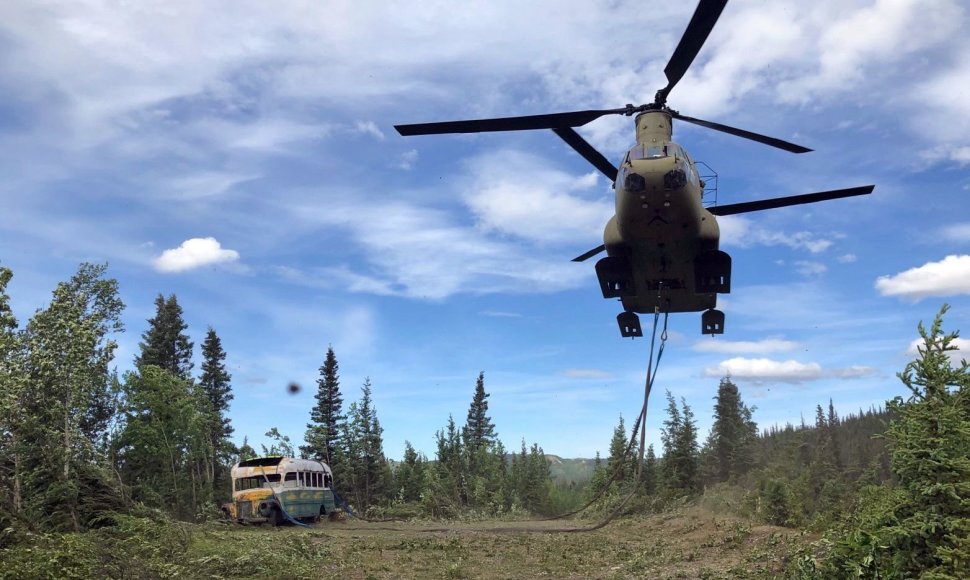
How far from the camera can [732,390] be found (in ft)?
186

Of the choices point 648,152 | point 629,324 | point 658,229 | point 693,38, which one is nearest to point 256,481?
point 629,324

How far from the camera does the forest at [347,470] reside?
7848mm

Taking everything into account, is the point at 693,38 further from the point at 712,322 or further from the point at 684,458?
the point at 684,458

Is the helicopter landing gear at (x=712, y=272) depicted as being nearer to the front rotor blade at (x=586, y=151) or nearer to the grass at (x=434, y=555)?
the front rotor blade at (x=586, y=151)

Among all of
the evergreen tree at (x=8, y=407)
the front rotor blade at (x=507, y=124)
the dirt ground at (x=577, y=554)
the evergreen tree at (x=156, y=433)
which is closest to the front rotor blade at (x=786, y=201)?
the front rotor blade at (x=507, y=124)

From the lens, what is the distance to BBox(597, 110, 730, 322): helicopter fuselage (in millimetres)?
10484

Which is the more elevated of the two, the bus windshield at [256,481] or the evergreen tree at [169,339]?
the evergreen tree at [169,339]

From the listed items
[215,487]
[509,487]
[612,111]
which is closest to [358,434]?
[215,487]

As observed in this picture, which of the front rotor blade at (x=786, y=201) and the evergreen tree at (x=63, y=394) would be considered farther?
the evergreen tree at (x=63, y=394)

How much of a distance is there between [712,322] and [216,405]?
159 feet

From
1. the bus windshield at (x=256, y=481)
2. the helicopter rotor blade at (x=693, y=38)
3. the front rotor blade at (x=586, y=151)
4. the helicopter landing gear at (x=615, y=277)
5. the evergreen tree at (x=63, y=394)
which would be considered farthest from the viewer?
the bus windshield at (x=256, y=481)

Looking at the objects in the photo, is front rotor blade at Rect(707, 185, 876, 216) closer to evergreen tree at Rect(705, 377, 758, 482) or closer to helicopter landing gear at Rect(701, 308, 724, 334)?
helicopter landing gear at Rect(701, 308, 724, 334)

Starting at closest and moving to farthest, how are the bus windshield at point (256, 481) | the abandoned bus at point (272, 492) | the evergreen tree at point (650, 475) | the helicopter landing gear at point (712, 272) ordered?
1. the helicopter landing gear at point (712, 272)
2. the abandoned bus at point (272, 492)
3. the bus windshield at point (256, 481)
4. the evergreen tree at point (650, 475)

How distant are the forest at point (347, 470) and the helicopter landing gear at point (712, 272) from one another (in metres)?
3.76
